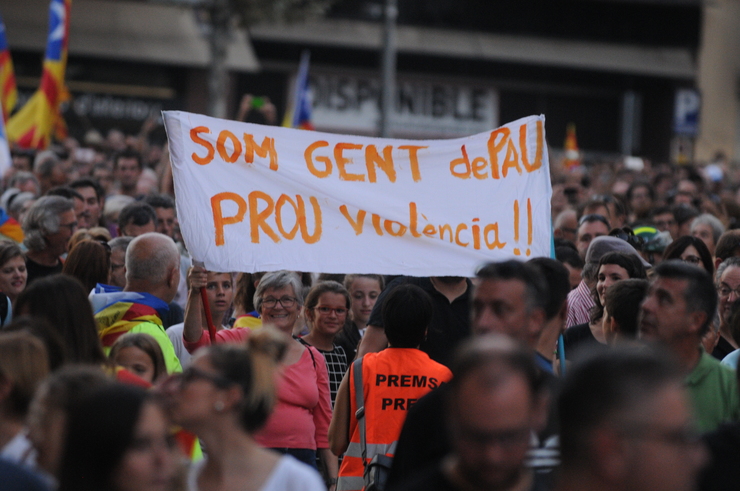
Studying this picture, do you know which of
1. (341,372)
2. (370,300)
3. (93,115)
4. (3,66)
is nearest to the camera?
(341,372)

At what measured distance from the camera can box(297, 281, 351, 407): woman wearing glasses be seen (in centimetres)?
606

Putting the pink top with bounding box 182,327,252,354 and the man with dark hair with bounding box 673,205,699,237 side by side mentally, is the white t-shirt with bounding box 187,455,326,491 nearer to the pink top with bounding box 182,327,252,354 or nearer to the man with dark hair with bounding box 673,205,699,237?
the pink top with bounding box 182,327,252,354

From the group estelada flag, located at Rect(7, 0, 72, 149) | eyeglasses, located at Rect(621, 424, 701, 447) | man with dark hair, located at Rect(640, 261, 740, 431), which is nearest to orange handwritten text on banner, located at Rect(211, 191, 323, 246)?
man with dark hair, located at Rect(640, 261, 740, 431)

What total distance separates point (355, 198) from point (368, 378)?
144 cm

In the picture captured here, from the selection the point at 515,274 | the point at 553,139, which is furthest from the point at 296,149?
the point at 553,139

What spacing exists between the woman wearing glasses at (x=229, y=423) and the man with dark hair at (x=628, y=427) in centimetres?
87

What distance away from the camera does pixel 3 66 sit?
1365 centimetres

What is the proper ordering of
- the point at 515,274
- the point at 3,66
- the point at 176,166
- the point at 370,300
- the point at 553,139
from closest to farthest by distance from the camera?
the point at 515,274 < the point at 176,166 < the point at 370,300 < the point at 3,66 < the point at 553,139

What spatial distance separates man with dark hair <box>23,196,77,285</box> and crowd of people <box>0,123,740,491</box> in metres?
0.01

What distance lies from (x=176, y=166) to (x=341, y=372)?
5.04 ft

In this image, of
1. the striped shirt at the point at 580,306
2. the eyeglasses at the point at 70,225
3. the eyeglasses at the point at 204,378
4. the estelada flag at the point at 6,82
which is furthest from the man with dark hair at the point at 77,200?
the eyeglasses at the point at 204,378

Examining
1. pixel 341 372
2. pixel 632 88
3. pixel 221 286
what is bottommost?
pixel 341 372

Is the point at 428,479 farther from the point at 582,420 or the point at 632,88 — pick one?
the point at 632,88

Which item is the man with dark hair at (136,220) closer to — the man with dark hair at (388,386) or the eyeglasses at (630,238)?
the man with dark hair at (388,386)
